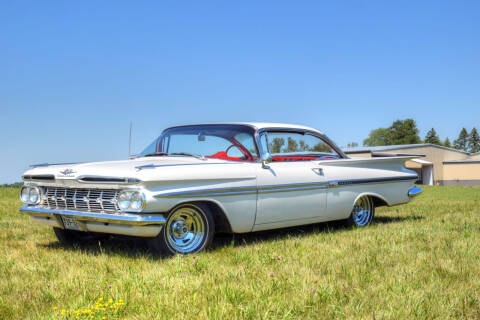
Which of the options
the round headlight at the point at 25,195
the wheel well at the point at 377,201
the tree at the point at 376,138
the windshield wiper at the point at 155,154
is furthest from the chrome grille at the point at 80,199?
the tree at the point at 376,138

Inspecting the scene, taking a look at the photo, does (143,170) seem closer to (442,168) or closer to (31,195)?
(31,195)

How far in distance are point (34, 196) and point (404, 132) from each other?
307 ft

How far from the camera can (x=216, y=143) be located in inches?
231

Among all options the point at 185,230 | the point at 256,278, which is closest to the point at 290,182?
the point at 185,230

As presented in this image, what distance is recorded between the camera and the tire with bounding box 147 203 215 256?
4.84 m

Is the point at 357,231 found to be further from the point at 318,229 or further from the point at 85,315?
the point at 85,315

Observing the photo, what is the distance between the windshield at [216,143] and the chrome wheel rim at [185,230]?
91 cm

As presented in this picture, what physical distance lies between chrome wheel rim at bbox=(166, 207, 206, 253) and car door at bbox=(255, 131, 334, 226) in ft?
2.48

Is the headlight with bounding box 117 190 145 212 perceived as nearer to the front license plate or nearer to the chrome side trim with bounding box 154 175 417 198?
the chrome side trim with bounding box 154 175 417 198

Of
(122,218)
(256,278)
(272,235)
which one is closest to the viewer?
(256,278)

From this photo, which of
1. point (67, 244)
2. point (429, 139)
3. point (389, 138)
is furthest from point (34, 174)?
point (429, 139)

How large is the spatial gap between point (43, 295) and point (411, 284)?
2.77 meters

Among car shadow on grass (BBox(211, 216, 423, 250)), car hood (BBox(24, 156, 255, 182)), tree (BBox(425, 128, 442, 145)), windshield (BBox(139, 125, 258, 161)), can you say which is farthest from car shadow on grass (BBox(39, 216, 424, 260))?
tree (BBox(425, 128, 442, 145))

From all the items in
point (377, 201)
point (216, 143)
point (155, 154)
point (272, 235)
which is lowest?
point (272, 235)
